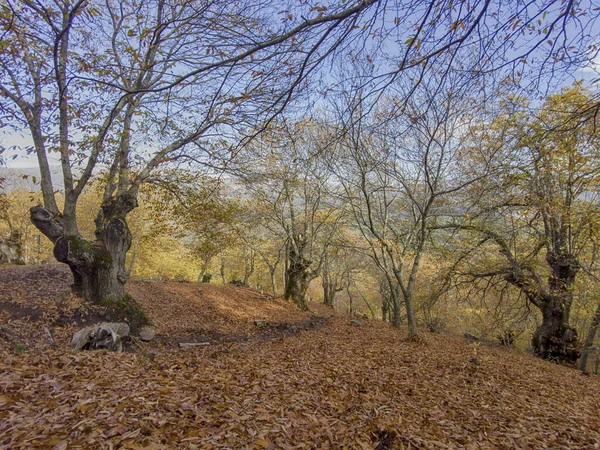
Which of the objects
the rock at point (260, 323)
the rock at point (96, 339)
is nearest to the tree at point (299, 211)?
the rock at point (260, 323)

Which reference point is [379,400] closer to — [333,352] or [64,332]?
[333,352]

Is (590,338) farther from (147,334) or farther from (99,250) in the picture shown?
(99,250)

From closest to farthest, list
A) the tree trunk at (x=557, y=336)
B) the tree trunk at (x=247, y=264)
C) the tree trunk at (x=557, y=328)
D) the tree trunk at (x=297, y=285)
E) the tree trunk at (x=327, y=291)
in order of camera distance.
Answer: the tree trunk at (x=557, y=328) → the tree trunk at (x=557, y=336) → the tree trunk at (x=297, y=285) → the tree trunk at (x=247, y=264) → the tree trunk at (x=327, y=291)

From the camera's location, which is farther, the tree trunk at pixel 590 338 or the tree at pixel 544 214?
the tree trunk at pixel 590 338

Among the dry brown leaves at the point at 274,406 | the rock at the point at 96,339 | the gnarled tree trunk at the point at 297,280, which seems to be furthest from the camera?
the gnarled tree trunk at the point at 297,280

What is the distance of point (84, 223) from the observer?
2288 centimetres

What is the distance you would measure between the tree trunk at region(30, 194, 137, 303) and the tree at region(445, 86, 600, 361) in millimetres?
8268

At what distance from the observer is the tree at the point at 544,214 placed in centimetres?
648

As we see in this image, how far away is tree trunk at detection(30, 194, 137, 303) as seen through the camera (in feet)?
21.6

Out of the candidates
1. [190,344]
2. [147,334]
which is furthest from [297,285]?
[147,334]

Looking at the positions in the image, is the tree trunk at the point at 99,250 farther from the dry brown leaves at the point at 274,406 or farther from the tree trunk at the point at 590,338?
the tree trunk at the point at 590,338

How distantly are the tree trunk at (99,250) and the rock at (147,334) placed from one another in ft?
3.05

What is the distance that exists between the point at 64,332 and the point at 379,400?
580 cm

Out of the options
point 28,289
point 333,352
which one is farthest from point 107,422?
point 28,289
